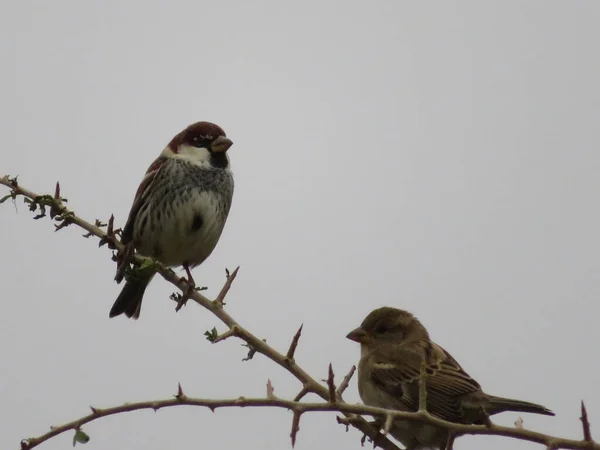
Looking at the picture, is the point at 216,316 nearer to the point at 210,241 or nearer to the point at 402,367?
the point at 402,367

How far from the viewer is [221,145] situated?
731cm

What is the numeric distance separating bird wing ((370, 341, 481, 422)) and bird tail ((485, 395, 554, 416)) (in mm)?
281

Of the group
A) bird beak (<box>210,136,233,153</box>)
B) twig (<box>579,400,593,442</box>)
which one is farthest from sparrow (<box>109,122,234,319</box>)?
twig (<box>579,400,593,442</box>)

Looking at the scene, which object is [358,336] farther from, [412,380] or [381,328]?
[412,380]

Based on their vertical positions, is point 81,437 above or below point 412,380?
below

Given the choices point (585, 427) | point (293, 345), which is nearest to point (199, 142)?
point (293, 345)

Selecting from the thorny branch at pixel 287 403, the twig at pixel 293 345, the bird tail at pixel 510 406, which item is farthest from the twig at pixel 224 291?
the bird tail at pixel 510 406

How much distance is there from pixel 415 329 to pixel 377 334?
31 cm

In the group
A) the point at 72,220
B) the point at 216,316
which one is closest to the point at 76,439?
the point at 216,316

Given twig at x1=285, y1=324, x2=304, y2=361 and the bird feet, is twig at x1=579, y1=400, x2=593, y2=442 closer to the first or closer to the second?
twig at x1=285, y1=324, x2=304, y2=361

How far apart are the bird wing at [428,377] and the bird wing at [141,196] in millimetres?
2434

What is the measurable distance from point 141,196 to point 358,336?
228 cm

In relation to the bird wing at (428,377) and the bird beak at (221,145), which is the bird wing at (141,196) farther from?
the bird wing at (428,377)

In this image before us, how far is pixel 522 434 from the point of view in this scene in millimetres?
2750
